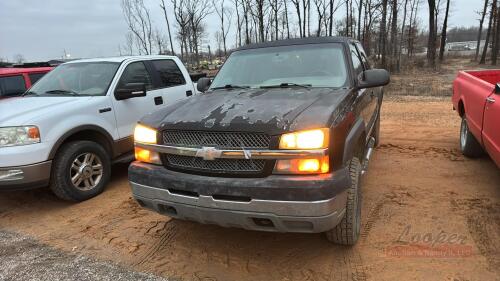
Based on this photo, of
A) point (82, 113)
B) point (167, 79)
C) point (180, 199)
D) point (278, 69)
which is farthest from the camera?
point (167, 79)

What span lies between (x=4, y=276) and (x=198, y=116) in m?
2.22

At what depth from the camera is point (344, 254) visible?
11.2 feet

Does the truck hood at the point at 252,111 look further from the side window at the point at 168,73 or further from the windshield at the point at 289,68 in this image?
the side window at the point at 168,73

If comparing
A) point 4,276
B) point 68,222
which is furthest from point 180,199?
point 68,222

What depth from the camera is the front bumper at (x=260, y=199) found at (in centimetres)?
275

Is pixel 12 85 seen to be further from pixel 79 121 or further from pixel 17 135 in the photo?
pixel 17 135

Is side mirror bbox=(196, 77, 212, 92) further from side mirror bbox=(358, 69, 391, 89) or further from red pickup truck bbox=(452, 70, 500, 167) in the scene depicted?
red pickup truck bbox=(452, 70, 500, 167)

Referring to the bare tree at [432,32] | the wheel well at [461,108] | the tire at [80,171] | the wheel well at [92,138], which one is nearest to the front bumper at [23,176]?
the tire at [80,171]

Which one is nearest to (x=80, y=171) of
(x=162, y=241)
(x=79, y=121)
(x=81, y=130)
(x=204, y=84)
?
(x=81, y=130)

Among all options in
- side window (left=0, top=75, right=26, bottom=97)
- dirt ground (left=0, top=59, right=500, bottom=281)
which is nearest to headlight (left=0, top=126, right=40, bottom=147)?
dirt ground (left=0, top=59, right=500, bottom=281)

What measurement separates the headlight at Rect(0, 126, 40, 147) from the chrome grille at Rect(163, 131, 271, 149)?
2203mm

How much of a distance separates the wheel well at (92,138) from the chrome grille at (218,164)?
2.37 metres

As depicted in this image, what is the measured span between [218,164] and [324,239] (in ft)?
4.54

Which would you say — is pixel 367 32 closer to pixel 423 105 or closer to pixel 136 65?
pixel 423 105
